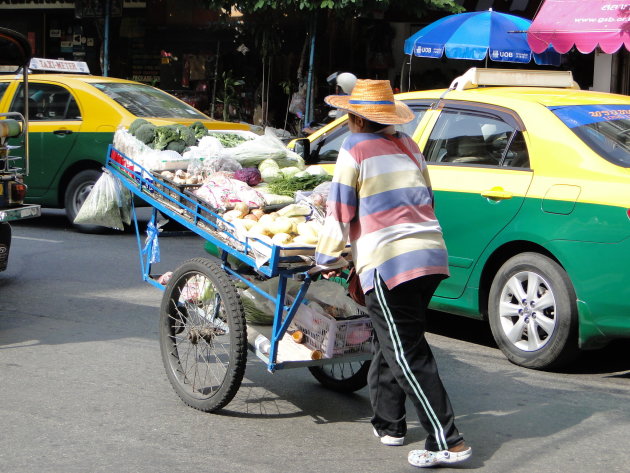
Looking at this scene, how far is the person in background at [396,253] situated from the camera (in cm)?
428

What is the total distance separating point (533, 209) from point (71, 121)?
6719mm

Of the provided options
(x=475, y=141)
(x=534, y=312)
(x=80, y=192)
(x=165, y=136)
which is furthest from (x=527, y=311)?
(x=80, y=192)

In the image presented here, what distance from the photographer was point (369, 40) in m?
17.7

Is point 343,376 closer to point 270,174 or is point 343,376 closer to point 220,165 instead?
point 270,174

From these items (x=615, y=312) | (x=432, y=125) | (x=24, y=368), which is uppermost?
(x=432, y=125)

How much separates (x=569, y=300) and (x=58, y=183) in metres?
7.23

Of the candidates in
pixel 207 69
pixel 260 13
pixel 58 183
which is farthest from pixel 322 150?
pixel 207 69

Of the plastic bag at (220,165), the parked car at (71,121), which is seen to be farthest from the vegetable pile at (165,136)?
the parked car at (71,121)

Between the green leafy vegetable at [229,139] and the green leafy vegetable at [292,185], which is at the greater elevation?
the green leafy vegetable at [229,139]

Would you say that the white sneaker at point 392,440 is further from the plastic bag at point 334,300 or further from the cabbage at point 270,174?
the cabbage at point 270,174

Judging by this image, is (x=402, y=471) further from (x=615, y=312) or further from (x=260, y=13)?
(x=260, y=13)

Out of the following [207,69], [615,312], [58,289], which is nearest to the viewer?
[615,312]

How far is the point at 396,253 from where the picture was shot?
4.27 meters

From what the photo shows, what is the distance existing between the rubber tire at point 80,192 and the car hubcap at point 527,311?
6.15 meters
